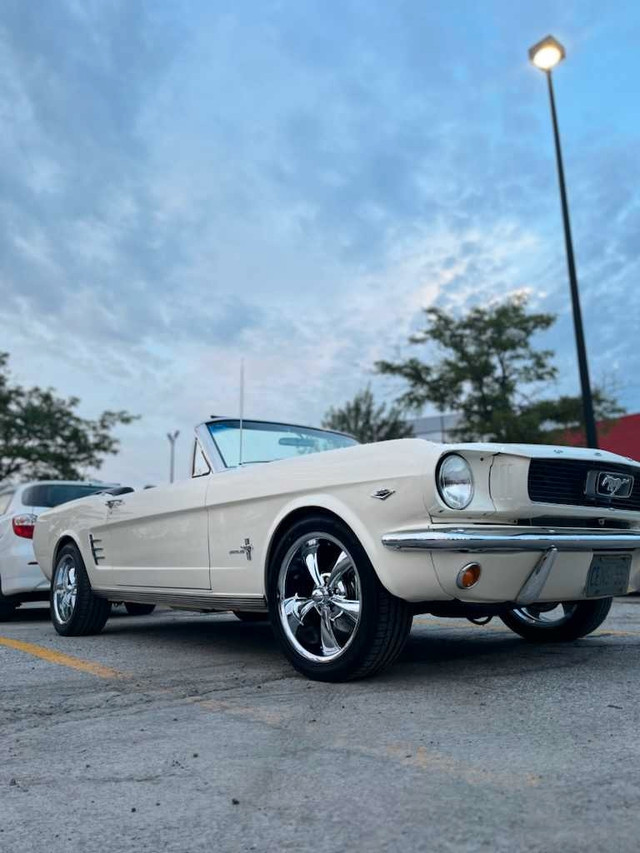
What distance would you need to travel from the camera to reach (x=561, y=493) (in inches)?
145

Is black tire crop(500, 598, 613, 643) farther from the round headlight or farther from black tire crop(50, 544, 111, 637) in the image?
black tire crop(50, 544, 111, 637)

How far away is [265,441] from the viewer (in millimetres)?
5211

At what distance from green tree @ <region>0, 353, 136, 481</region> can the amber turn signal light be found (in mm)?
25336

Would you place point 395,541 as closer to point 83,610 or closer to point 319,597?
point 319,597

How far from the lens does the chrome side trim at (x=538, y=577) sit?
340cm

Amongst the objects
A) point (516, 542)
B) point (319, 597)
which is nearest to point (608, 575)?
point (516, 542)

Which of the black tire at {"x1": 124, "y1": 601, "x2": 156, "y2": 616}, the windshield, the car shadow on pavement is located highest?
the windshield

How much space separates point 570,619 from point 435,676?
132cm

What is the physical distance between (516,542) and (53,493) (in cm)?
584

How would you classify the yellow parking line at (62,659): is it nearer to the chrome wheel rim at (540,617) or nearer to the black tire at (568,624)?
the black tire at (568,624)

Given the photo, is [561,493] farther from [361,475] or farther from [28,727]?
[28,727]

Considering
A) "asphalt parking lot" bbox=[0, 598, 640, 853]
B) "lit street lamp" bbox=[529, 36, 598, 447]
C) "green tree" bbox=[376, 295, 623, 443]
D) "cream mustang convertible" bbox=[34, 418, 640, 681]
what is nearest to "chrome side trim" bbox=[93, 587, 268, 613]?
"cream mustang convertible" bbox=[34, 418, 640, 681]

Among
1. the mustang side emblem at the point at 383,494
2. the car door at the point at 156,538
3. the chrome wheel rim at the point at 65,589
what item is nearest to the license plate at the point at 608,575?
the mustang side emblem at the point at 383,494

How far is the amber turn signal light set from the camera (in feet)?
10.7
